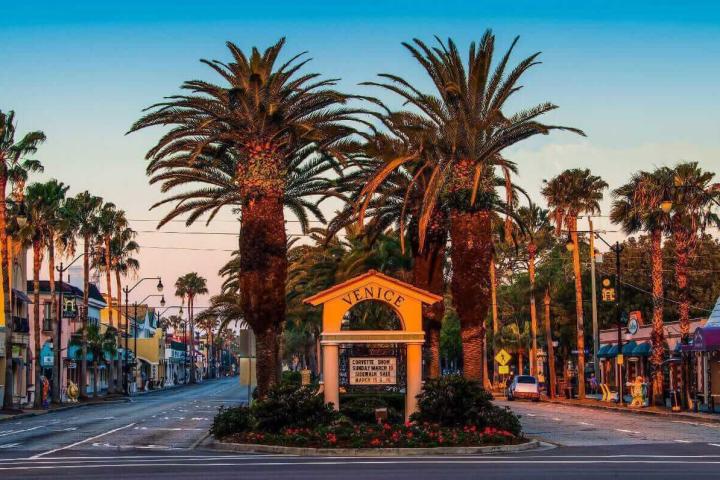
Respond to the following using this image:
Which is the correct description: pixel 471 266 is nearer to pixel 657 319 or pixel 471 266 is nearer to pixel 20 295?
pixel 657 319

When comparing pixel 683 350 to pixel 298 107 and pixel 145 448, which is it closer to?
pixel 298 107

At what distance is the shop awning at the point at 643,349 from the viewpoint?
73375mm

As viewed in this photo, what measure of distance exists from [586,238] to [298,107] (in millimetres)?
74320

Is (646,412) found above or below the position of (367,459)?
below

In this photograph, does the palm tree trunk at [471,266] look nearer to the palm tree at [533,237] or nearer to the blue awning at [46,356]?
the palm tree at [533,237]

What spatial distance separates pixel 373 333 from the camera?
103 feet

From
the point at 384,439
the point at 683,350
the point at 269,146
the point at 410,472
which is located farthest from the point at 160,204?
the point at 683,350

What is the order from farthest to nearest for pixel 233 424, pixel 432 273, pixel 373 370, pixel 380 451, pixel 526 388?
1. pixel 526 388
2. pixel 432 273
3. pixel 373 370
4. pixel 233 424
5. pixel 380 451

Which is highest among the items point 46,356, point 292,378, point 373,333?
point 373,333

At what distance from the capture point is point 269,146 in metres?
36.8

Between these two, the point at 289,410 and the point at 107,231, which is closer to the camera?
the point at 289,410

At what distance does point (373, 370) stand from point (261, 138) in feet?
30.1

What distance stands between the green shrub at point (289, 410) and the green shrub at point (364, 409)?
1645 mm

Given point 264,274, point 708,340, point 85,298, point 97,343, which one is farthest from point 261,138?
point 97,343
